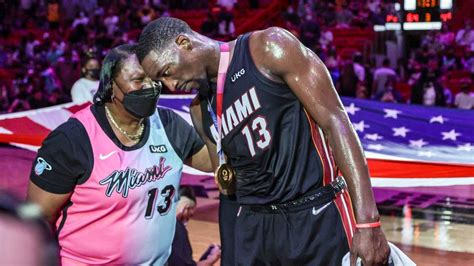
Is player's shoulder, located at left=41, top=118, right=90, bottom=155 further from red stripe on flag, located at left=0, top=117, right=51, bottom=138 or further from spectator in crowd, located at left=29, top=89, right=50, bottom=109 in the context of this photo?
spectator in crowd, located at left=29, top=89, right=50, bottom=109

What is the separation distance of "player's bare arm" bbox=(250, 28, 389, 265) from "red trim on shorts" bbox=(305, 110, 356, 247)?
13 centimetres

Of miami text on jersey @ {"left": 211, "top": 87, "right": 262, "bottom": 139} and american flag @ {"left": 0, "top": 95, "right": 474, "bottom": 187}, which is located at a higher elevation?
miami text on jersey @ {"left": 211, "top": 87, "right": 262, "bottom": 139}

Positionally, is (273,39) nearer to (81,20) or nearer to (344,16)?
(344,16)

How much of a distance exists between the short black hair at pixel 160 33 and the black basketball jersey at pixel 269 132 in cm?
21

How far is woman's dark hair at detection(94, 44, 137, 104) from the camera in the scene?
2936 millimetres

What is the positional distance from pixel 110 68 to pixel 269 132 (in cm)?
79

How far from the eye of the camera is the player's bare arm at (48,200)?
2799 millimetres

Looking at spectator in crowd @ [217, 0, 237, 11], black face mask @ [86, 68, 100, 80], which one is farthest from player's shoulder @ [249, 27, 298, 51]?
spectator in crowd @ [217, 0, 237, 11]

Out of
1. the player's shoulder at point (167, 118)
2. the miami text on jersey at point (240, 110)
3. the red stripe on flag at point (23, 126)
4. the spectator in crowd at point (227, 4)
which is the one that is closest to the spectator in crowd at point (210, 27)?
the spectator in crowd at point (227, 4)

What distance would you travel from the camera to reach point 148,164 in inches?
115

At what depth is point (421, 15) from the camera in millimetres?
17719

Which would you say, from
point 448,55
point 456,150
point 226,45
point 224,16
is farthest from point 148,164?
point 224,16

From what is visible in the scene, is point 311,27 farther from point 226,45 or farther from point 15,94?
point 226,45

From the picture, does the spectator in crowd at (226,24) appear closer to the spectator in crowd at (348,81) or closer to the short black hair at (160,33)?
the spectator in crowd at (348,81)
